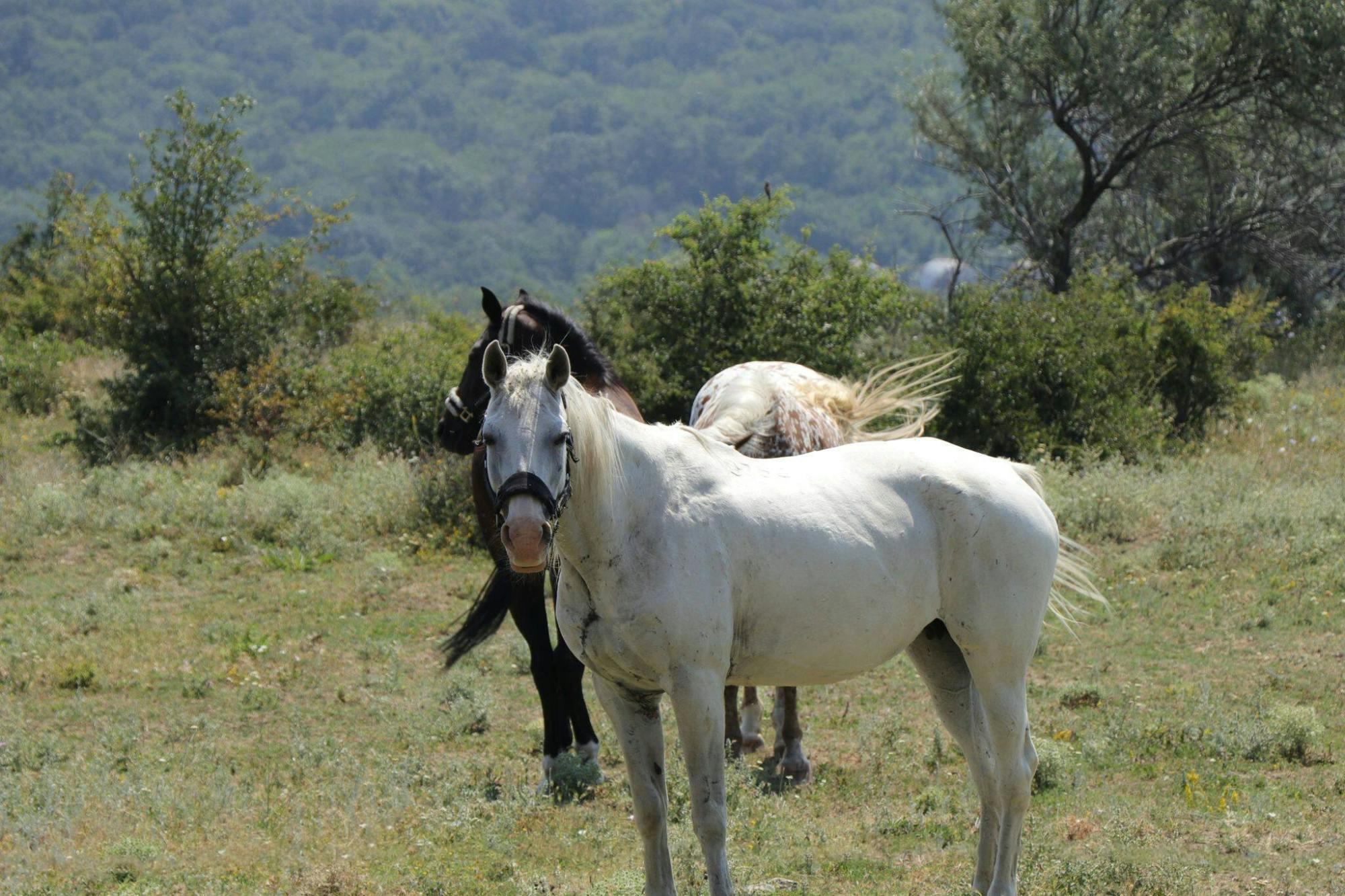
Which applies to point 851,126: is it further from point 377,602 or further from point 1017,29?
point 377,602

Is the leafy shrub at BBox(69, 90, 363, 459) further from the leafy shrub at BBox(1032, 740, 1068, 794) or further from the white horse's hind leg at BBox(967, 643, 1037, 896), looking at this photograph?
the white horse's hind leg at BBox(967, 643, 1037, 896)

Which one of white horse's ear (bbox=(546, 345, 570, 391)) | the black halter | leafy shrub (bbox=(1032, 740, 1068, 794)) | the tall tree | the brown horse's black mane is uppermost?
the tall tree

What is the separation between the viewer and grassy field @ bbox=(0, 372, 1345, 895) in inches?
192

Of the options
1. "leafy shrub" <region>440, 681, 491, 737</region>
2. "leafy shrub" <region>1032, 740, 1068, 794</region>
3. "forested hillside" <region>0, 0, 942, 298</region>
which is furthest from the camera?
"forested hillside" <region>0, 0, 942, 298</region>

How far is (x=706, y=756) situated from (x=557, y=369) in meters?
1.30

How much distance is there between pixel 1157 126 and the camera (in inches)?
698

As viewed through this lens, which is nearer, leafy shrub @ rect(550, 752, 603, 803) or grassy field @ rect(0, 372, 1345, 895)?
grassy field @ rect(0, 372, 1345, 895)

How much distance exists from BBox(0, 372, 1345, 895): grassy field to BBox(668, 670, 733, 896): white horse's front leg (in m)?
0.69

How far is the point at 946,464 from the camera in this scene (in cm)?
425

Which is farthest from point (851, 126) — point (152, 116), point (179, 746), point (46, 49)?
point (179, 746)

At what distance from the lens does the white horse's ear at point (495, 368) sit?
352 centimetres

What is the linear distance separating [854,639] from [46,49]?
130m

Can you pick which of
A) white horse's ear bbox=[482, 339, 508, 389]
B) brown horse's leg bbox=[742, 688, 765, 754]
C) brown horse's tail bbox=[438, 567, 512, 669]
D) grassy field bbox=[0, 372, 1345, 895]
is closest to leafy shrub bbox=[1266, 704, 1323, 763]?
grassy field bbox=[0, 372, 1345, 895]

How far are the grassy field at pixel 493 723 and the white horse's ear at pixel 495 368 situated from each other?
6.74 feet
